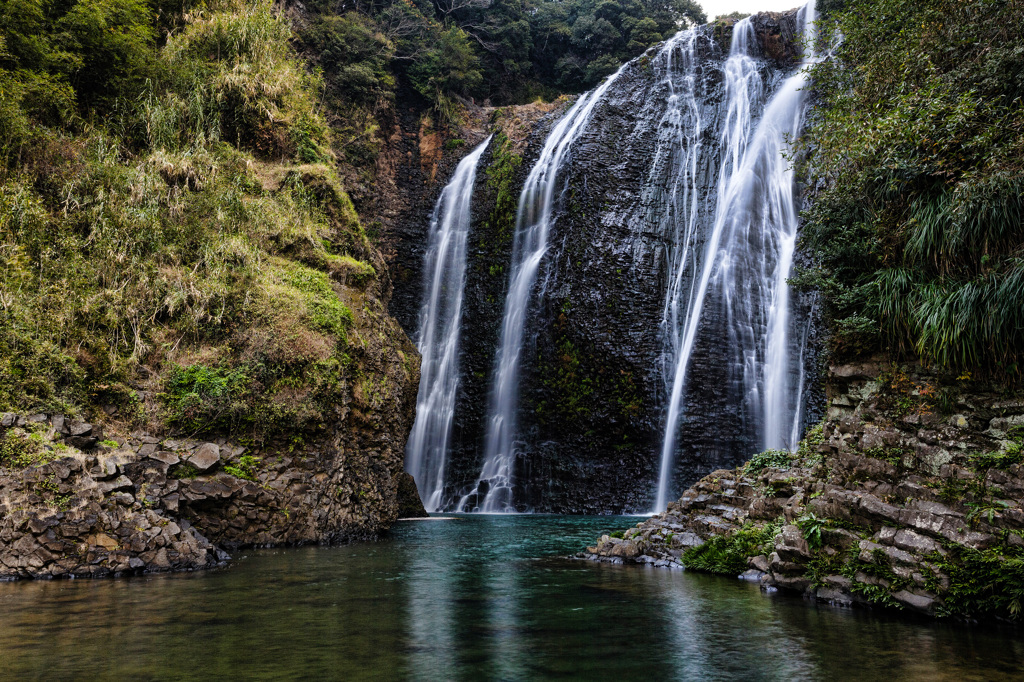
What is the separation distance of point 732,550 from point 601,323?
482 inches

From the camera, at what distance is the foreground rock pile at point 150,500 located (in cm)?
815

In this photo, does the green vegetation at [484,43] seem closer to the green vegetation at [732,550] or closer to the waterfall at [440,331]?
the waterfall at [440,331]

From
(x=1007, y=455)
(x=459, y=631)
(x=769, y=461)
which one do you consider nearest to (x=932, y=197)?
(x=1007, y=455)

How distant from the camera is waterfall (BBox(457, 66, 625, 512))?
796 inches

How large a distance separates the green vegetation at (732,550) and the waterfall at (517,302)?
1119 cm

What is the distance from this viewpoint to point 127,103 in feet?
49.6

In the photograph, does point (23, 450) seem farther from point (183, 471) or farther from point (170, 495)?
point (183, 471)

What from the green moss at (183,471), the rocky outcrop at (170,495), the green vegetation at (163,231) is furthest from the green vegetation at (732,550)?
the green moss at (183,471)

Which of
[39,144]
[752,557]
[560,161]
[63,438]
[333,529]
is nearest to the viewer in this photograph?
[752,557]

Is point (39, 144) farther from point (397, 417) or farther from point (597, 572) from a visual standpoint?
point (597, 572)

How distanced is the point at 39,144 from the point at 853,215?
1530 cm

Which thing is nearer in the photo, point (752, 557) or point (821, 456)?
point (752, 557)

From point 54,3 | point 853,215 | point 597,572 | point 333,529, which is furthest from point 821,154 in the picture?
point 54,3

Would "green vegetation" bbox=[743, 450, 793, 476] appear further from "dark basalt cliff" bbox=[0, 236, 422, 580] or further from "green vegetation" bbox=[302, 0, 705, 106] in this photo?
"green vegetation" bbox=[302, 0, 705, 106]
